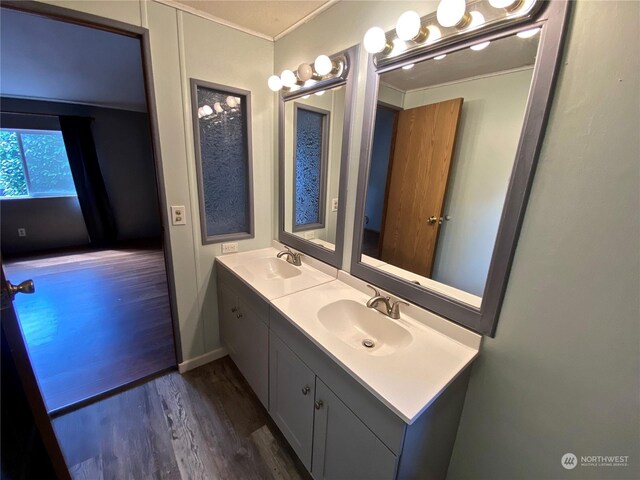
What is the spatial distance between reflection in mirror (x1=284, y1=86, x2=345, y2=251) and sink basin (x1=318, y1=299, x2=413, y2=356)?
0.41 m

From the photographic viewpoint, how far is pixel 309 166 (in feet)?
5.66

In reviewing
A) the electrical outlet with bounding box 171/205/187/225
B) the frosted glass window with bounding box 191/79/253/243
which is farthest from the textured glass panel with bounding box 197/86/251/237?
the electrical outlet with bounding box 171/205/187/225

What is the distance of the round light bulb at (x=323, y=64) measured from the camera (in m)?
1.32

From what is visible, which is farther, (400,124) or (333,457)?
(400,124)

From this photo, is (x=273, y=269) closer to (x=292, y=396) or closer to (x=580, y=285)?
(x=292, y=396)

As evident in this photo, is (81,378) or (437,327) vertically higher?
(437,327)

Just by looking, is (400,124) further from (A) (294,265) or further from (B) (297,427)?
(B) (297,427)

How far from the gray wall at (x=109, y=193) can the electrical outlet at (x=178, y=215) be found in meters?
2.35

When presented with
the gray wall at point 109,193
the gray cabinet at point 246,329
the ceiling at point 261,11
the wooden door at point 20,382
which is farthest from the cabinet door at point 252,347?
the gray wall at point 109,193

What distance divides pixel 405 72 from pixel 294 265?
3.99ft

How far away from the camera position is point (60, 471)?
1.08m

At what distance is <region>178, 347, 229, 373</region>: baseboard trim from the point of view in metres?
1.92

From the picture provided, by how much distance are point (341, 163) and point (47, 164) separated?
5172mm

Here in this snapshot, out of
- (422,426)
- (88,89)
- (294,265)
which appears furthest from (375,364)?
(88,89)
